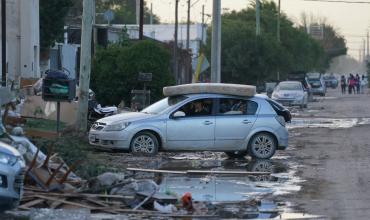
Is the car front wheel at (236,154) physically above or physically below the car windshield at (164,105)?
below

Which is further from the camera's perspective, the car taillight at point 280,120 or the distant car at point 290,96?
the distant car at point 290,96

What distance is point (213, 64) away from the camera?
Answer: 116 feet

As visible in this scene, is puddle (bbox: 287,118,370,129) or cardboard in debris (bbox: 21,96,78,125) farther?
puddle (bbox: 287,118,370,129)

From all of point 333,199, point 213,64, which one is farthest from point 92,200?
point 213,64

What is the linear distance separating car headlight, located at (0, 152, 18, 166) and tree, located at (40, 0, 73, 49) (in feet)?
118

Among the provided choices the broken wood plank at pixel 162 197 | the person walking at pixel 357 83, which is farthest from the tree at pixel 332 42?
the broken wood plank at pixel 162 197

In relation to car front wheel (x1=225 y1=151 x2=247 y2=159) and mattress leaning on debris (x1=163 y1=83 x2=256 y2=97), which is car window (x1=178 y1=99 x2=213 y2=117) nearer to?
mattress leaning on debris (x1=163 y1=83 x2=256 y2=97)

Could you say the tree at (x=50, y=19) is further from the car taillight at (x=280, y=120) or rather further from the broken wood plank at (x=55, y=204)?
the broken wood plank at (x=55, y=204)

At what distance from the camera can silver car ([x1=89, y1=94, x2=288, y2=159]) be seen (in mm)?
20312

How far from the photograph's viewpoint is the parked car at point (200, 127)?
20312mm

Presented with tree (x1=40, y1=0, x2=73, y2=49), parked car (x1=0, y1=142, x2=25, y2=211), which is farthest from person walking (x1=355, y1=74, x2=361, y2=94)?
parked car (x1=0, y1=142, x2=25, y2=211)

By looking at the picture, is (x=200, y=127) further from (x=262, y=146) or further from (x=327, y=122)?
(x=327, y=122)

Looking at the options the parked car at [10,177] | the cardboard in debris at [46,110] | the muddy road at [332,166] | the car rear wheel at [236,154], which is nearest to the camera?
the parked car at [10,177]

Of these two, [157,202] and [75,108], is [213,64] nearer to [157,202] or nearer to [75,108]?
[75,108]
